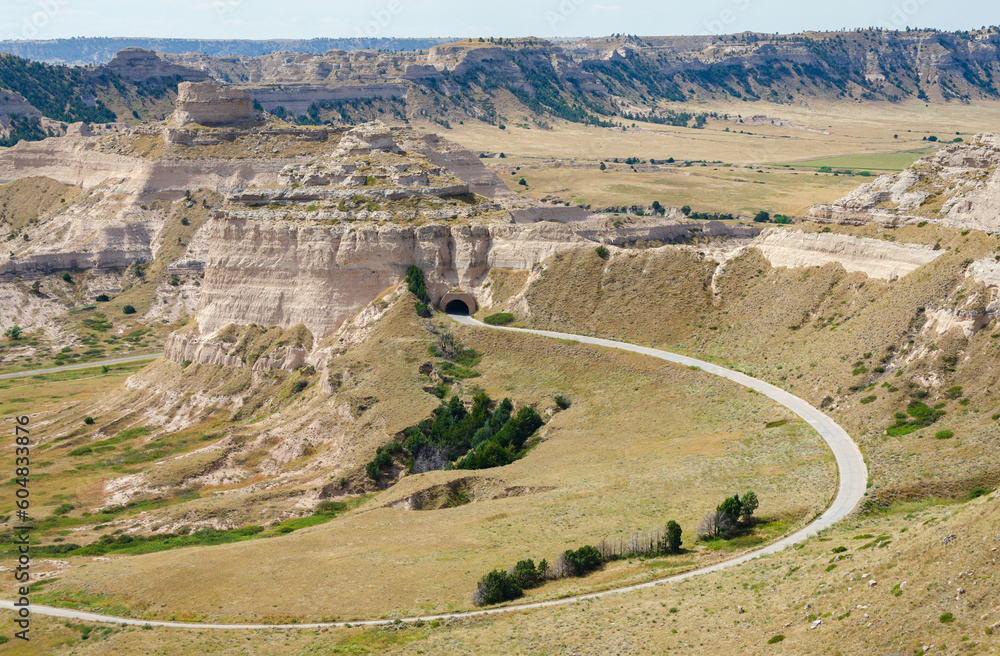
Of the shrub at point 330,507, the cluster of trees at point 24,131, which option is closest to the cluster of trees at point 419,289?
the shrub at point 330,507

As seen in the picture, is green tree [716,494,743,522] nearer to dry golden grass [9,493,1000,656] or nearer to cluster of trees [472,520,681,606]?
cluster of trees [472,520,681,606]

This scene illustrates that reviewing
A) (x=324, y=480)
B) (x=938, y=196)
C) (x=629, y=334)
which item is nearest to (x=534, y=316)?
(x=629, y=334)

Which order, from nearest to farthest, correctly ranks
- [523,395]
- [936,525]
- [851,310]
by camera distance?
[936,525]
[851,310]
[523,395]

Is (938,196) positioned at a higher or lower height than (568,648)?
higher

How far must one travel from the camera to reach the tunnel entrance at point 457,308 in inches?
Answer: 3725

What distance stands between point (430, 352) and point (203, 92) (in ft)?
270

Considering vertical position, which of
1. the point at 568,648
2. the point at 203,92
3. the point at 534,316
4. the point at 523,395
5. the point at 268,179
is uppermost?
the point at 203,92

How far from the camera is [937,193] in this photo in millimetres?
78125

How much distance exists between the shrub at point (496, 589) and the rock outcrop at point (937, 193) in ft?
144

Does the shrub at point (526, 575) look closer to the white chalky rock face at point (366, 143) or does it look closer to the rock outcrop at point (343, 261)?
the rock outcrop at point (343, 261)

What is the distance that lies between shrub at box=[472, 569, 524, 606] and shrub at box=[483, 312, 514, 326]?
42.2 metres

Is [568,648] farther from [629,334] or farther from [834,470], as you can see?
[629,334]

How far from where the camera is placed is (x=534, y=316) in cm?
8881

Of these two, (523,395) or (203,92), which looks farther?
(203,92)
